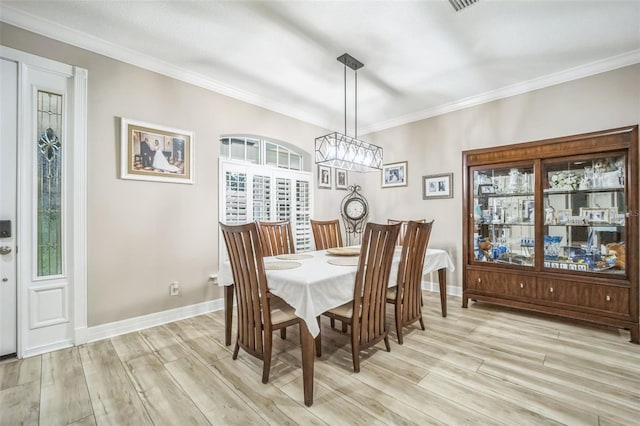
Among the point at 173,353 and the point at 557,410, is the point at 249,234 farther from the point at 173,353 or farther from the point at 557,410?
the point at 557,410

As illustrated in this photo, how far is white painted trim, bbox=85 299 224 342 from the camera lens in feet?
8.35

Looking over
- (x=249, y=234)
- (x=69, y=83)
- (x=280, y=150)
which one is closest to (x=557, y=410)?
(x=249, y=234)

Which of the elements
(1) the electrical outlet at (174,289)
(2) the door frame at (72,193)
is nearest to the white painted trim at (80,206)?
(2) the door frame at (72,193)

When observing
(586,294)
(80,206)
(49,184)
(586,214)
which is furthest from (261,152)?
(586,294)

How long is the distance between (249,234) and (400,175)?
3.33 m

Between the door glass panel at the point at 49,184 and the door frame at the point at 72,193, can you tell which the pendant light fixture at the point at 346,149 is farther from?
the door glass panel at the point at 49,184

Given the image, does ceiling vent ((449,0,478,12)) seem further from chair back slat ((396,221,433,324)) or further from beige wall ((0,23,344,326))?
beige wall ((0,23,344,326))

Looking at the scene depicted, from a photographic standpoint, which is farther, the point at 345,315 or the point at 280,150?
the point at 280,150

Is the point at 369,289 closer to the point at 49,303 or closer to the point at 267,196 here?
the point at 267,196

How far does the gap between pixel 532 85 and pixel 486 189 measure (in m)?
1.29

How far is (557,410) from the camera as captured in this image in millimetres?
1625

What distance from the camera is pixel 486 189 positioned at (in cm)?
345

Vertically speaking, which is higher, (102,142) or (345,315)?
(102,142)

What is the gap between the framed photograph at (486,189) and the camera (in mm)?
3418
